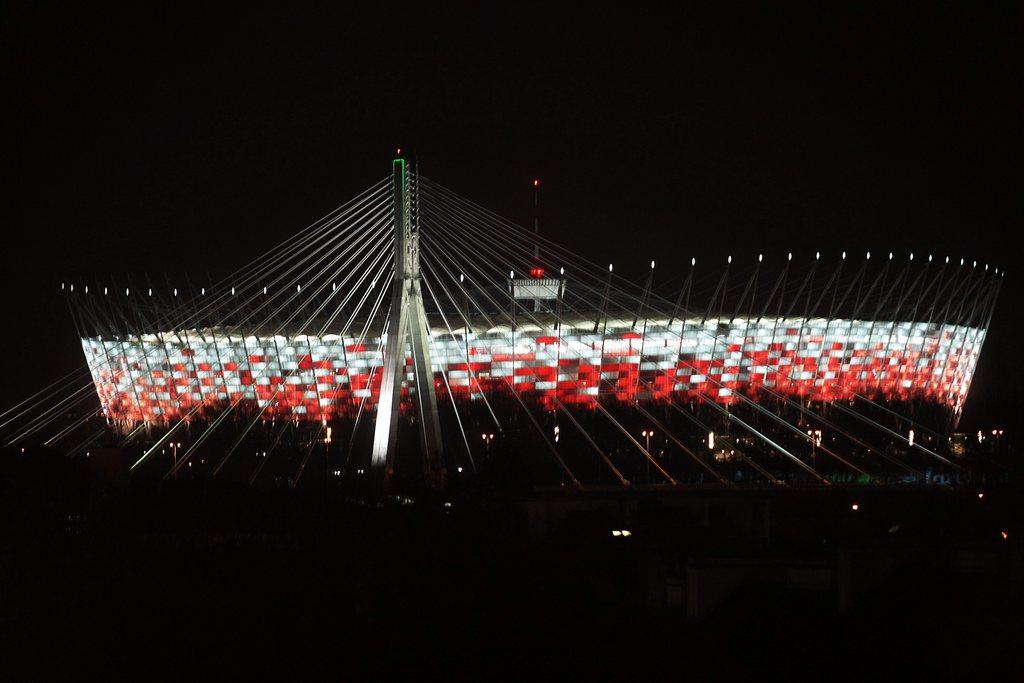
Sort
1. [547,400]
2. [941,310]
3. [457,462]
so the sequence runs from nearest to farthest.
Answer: [457,462], [547,400], [941,310]

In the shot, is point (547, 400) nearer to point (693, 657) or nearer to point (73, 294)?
point (73, 294)

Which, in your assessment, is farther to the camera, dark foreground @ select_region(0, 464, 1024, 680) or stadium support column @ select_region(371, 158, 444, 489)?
stadium support column @ select_region(371, 158, 444, 489)

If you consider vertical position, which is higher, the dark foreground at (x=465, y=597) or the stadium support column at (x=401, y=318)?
the stadium support column at (x=401, y=318)

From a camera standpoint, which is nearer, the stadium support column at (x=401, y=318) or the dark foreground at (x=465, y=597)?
the dark foreground at (x=465, y=597)

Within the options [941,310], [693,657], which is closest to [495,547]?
[693,657]

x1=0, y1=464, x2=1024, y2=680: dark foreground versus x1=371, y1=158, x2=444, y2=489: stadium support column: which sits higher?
x1=371, y1=158, x2=444, y2=489: stadium support column

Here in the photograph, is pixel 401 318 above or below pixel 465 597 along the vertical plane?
above

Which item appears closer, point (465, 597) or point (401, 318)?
point (465, 597)

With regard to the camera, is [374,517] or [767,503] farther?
[767,503]
